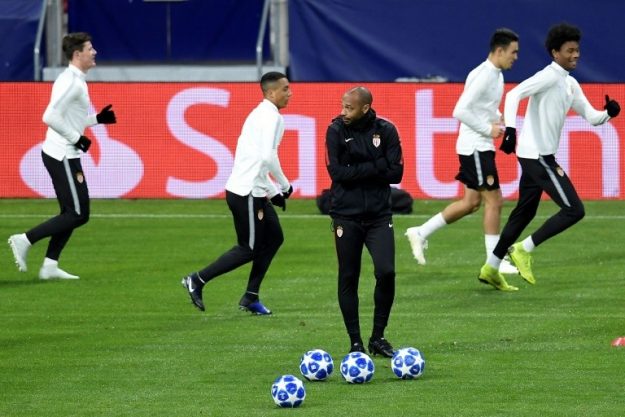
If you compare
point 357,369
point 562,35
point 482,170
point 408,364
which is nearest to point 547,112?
point 562,35

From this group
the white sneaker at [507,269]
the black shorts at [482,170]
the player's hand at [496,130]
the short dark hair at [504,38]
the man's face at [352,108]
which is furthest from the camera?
the white sneaker at [507,269]

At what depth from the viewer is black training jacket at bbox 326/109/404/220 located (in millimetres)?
10938

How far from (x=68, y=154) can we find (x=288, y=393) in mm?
7487

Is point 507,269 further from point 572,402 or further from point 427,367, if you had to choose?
point 572,402

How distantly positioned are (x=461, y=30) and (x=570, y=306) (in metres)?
15.7

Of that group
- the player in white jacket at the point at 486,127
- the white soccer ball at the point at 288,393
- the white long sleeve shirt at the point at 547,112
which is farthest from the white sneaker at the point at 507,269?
the white soccer ball at the point at 288,393

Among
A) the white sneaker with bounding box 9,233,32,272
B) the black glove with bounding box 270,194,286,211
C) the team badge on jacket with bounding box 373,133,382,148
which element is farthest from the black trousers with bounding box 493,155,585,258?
the white sneaker with bounding box 9,233,32,272

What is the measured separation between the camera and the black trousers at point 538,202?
1484cm

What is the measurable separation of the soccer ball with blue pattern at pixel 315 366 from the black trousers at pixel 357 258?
0.85m

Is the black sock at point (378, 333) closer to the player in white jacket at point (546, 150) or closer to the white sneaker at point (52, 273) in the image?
the player in white jacket at point (546, 150)

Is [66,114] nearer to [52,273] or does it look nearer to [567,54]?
[52,273]

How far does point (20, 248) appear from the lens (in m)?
16.5

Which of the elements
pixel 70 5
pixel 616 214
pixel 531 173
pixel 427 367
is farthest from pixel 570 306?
pixel 70 5

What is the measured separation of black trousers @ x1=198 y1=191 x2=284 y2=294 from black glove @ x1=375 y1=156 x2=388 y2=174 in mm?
2998
